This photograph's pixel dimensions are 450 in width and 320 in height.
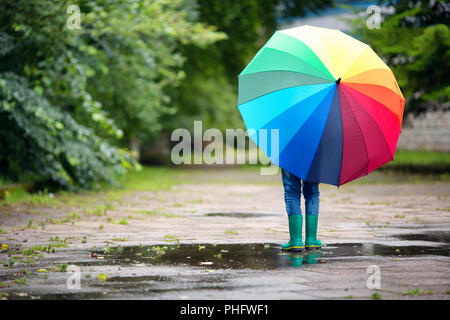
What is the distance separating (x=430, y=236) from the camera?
8039mm

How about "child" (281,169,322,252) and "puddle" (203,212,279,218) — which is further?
"puddle" (203,212,279,218)

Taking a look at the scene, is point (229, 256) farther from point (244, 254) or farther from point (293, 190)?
point (293, 190)

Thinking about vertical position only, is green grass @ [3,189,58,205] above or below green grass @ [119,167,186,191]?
below

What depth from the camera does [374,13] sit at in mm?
18891

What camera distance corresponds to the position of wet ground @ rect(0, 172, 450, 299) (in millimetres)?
5070

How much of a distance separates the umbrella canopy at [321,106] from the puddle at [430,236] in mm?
1382

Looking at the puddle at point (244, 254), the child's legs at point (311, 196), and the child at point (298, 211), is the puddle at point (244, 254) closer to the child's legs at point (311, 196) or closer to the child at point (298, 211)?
the child at point (298, 211)

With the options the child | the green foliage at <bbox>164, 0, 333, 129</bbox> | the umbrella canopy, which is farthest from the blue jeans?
the green foliage at <bbox>164, 0, 333, 129</bbox>

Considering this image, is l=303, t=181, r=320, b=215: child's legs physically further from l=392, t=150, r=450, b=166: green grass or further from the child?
l=392, t=150, r=450, b=166: green grass

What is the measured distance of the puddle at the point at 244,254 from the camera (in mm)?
6289

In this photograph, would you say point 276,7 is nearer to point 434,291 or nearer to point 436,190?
point 436,190

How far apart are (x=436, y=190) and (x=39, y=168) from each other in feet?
26.3

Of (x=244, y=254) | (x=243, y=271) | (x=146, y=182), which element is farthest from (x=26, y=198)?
(x=243, y=271)

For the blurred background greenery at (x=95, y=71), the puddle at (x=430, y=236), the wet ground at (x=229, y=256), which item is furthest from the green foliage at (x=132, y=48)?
the puddle at (x=430, y=236)
